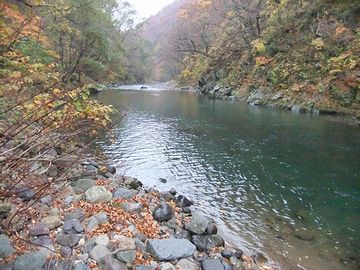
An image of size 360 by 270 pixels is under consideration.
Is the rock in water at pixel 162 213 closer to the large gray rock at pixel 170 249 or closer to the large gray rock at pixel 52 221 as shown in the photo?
the large gray rock at pixel 170 249

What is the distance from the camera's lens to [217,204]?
7.62 metres

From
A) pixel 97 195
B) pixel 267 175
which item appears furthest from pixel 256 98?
pixel 97 195

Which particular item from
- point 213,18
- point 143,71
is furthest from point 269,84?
point 143,71

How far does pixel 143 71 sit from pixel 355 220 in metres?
66.6

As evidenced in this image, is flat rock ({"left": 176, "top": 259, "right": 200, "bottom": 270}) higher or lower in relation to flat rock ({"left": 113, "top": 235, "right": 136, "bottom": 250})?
lower

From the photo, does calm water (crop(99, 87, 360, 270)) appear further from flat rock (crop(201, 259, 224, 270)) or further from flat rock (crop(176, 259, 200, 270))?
flat rock (crop(176, 259, 200, 270))

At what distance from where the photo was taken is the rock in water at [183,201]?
7.35 metres

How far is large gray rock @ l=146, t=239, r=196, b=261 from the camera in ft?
15.9

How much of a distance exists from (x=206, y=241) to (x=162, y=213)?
1.07m

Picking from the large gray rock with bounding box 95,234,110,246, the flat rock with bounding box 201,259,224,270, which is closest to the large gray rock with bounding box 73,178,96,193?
the large gray rock with bounding box 95,234,110,246

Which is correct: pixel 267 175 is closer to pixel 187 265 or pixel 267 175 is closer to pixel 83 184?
pixel 187 265

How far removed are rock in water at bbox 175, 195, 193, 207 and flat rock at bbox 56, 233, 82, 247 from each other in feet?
9.63

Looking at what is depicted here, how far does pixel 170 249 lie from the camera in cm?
500

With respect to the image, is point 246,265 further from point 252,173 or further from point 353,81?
point 353,81
